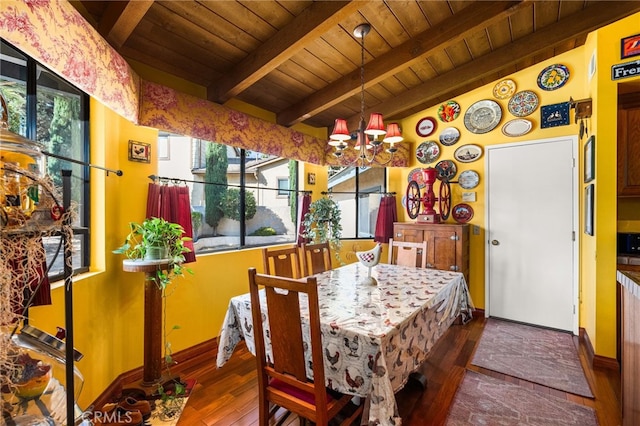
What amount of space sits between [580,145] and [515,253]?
1.30m

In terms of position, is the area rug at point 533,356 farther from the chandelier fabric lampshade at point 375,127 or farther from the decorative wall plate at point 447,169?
the chandelier fabric lampshade at point 375,127

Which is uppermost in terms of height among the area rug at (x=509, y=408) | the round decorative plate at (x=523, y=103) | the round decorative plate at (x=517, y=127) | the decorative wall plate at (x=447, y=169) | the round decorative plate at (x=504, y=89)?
the round decorative plate at (x=504, y=89)

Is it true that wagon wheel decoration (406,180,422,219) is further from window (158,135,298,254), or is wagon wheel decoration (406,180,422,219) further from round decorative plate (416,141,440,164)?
window (158,135,298,254)

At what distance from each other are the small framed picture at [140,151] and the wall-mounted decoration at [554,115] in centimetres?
395

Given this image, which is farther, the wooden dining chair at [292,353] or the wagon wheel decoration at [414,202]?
the wagon wheel decoration at [414,202]

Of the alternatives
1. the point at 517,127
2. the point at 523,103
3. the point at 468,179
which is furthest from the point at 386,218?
the point at 523,103

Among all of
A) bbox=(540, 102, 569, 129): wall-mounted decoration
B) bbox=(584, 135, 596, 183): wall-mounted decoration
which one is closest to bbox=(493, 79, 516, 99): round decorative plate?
bbox=(540, 102, 569, 129): wall-mounted decoration

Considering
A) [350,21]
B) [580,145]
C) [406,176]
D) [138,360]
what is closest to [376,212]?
[406,176]

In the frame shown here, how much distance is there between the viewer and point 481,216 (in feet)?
12.0

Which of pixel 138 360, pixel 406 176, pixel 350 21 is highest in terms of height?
pixel 350 21

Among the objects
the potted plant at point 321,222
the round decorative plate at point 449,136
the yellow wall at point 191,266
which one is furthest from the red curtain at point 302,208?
the round decorative plate at point 449,136

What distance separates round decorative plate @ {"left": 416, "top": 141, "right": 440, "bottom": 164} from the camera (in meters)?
3.96

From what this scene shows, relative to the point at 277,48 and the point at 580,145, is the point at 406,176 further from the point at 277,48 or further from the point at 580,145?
the point at 277,48

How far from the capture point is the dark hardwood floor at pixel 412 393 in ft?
6.06
